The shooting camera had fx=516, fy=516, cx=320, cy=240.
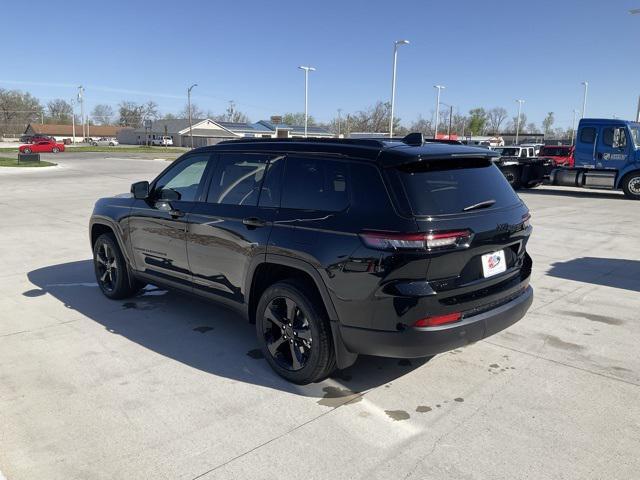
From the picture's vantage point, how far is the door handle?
387 centimetres

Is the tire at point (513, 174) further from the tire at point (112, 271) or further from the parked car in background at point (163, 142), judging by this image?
the parked car in background at point (163, 142)

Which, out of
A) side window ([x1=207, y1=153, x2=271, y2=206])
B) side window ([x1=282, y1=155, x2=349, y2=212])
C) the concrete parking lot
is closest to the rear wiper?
side window ([x1=282, y1=155, x2=349, y2=212])

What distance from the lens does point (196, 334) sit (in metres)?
4.75

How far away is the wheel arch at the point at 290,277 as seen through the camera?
3.44 metres

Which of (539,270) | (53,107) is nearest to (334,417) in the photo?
(539,270)

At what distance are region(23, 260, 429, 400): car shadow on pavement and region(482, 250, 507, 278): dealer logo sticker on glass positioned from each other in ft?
3.44

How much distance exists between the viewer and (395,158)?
11.0 feet

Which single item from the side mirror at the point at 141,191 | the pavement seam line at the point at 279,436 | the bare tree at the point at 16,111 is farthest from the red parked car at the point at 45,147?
the bare tree at the point at 16,111

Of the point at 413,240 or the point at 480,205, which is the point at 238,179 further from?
the point at 480,205

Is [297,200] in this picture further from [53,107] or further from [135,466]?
[53,107]

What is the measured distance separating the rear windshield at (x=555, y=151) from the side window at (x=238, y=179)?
26.7 metres

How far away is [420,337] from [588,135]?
18.6 meters

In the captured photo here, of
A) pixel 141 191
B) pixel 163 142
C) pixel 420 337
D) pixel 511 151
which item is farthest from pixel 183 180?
pixel 163 142

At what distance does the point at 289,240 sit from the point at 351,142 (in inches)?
32.4
